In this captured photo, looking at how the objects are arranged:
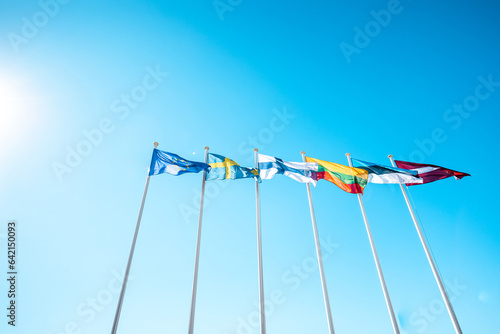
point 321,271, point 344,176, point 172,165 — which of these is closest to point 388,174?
point 344,176

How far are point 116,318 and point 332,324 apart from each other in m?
8.77

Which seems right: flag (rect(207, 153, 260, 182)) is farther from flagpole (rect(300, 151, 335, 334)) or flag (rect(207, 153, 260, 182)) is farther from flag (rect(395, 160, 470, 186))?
flag (rect(395, 160, 470, 186))

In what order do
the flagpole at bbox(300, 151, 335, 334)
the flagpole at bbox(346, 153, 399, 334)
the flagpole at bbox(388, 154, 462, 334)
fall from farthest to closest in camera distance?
the flagpole at bbox(388, 154, 462, 334), the flagpole at bbox(346, 153, 399, 334), the flagpole at bbox(300, 151, 335, 334)

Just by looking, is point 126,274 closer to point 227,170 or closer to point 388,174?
point 227,170

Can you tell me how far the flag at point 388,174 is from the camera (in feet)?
51.0

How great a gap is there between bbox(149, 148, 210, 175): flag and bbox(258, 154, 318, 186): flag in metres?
3.24

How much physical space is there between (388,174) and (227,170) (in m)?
9.11

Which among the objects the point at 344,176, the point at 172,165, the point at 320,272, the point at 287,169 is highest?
the point at 287,169

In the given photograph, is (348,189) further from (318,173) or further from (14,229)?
(14,229)

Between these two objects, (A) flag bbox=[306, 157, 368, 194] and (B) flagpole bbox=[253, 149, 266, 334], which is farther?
(A) flag bbox=[306, 157, 368, 194]

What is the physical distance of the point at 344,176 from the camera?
1560 cm

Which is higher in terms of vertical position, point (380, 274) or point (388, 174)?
point (388, 174)

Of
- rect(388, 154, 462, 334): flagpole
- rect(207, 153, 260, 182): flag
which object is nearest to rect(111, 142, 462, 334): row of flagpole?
rect(388, 154, 462, 334): flagpole

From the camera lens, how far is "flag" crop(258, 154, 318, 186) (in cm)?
1578
